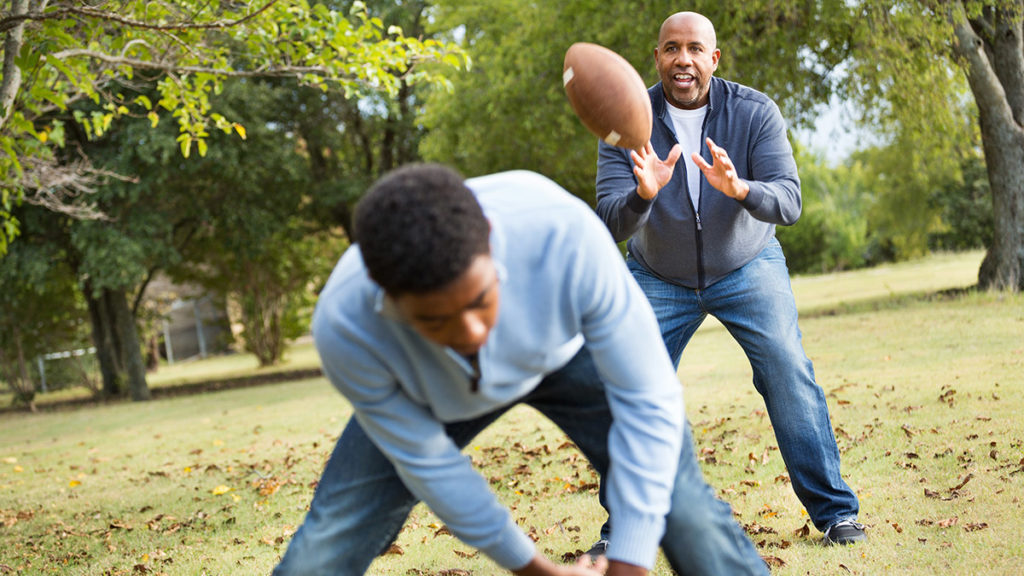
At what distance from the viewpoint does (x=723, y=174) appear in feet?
12.4

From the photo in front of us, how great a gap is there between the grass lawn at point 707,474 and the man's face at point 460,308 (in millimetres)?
2467

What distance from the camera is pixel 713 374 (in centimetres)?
1155

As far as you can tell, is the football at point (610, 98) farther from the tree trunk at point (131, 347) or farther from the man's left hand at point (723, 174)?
the tree trunk at point (131, 347)

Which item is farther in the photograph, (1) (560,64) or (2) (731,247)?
(1) (560,64)

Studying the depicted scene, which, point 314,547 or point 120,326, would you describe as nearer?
point 314,547

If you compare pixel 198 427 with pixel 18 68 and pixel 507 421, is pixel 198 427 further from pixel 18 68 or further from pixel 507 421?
pixel 18 68

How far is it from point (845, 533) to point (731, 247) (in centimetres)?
142

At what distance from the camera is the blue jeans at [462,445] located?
2.62m

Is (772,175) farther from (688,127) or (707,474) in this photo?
(707,474)

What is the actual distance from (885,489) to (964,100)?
16.8m

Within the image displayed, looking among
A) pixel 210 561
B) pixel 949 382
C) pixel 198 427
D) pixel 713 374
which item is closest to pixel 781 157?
pixel 210 561

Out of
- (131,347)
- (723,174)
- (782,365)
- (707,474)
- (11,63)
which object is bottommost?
(707,474)


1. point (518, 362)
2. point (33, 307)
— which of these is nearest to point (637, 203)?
point (518, 362)

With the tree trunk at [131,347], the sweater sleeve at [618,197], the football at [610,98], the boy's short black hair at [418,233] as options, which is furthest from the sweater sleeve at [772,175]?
the tree trunk at [131,347]
